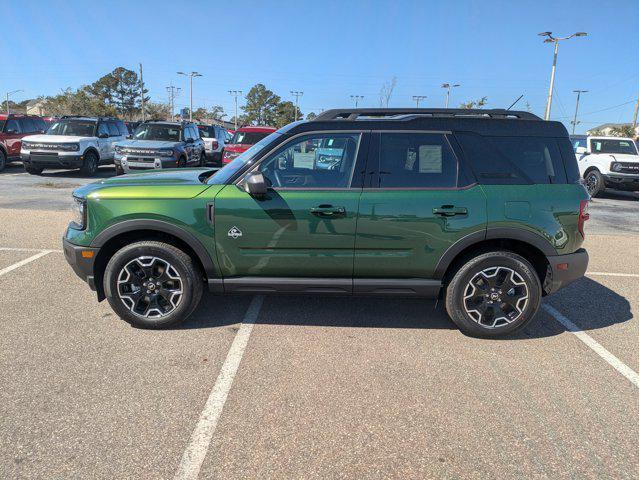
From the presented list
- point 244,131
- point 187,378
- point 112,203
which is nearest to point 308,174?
point 112,203

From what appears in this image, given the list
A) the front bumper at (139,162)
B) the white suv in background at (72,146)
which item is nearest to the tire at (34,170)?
the white suv in background at (72,146)

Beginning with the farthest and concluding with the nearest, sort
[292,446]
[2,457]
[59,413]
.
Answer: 1. [59,413]
2. [292,446]
3. [2,457]

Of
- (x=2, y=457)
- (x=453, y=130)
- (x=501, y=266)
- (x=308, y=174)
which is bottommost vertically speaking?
(x=2, y=457)

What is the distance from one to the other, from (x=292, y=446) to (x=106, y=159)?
16.1 meters

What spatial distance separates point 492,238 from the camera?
3.78 meters

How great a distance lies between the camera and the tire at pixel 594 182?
14396 millimetres

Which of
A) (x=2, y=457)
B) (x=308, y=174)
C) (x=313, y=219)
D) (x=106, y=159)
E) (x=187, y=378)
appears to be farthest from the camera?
(x=106, y=159)

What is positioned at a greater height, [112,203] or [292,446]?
[112,203]

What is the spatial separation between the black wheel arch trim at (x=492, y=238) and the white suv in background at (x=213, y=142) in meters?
17.6

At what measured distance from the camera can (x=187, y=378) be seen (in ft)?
10.4

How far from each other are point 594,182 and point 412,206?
44.4 feet

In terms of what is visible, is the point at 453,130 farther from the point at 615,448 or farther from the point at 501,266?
the point at 615,448

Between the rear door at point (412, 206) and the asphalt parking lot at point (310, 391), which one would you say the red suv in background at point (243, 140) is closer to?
the asphalt parking lot at point (310, 391)

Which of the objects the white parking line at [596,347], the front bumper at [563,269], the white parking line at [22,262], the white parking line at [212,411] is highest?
the front bumper at [563,269]
